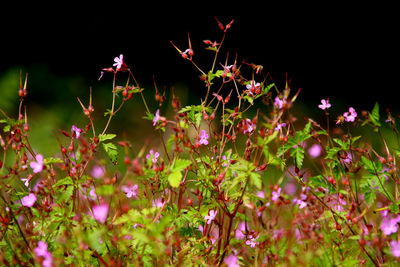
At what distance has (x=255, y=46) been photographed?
16.1ft

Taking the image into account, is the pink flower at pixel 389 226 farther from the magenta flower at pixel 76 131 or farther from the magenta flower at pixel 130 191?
the magenta flower at pixel 76 131

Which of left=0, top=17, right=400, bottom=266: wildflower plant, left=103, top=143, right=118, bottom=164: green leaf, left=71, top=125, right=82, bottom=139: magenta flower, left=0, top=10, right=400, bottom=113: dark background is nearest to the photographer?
left=0, top=17, right=400, bottom=266: wildflower plant

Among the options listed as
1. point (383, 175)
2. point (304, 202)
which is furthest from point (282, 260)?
point (383, 175)

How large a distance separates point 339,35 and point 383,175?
144 inches

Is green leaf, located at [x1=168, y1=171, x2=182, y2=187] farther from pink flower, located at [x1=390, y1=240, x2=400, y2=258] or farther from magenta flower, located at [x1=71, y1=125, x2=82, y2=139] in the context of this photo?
pink flower, located at [x1=390, y1=240, x2=400, y2=258]

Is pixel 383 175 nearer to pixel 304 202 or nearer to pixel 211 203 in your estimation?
pixel 304 202

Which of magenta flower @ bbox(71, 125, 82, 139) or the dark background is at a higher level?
the dark background

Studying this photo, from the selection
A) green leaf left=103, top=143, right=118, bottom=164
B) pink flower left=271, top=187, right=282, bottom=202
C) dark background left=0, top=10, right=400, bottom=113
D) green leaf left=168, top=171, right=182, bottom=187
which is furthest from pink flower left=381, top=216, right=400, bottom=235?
dark background left=0, top=10, right=400, bottom=113

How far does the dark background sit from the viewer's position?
488 cm

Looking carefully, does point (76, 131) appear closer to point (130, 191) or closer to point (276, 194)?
point (130, 191)

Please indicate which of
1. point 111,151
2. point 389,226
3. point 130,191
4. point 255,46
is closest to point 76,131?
point 111,151

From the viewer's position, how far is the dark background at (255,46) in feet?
16.0

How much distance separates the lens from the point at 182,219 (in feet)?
5.24

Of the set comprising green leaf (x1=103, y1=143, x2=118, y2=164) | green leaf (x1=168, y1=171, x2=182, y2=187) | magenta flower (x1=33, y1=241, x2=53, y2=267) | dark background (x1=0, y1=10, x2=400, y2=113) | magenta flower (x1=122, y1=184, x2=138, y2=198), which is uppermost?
dark background (x1=0, y1=10, x2=400, y2=113)
